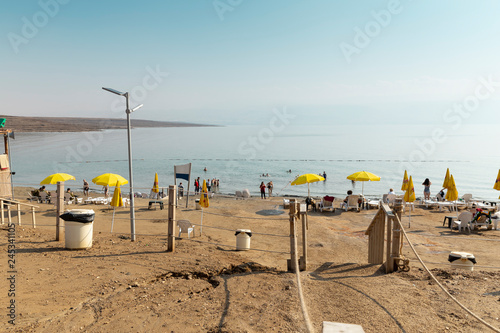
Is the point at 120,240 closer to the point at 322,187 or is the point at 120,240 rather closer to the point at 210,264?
the point at 210,264

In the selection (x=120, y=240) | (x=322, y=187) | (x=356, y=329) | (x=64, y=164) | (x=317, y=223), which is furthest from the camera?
(x=64, y=164)

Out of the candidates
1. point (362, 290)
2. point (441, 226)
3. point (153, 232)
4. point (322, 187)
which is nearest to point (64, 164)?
point (322, 187)

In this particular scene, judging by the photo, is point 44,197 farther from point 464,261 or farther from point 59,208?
point 464,261

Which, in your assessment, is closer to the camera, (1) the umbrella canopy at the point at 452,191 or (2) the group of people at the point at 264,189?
(1) the umbrella canopy at the point at 452,191

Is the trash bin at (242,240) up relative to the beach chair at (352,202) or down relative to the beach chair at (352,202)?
up

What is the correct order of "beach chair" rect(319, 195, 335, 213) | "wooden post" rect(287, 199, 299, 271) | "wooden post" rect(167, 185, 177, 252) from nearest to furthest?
"wooden post" rect(287, 199, 299, 271)
"wooden post" rect(167, 185, 177, 252)
"beach chair" rect(319, 195, 335, 213)

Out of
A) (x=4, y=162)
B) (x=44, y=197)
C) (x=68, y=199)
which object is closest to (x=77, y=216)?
(x=4, y=162)

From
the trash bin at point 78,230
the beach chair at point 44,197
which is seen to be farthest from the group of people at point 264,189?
the trash bin at point 78,230

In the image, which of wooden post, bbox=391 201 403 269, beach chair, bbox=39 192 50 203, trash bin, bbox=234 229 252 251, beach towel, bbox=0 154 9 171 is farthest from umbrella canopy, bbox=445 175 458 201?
beach chair, bbox=39 192 50 203

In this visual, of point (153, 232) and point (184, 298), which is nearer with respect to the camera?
point (184, 298)

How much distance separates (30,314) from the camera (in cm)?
480

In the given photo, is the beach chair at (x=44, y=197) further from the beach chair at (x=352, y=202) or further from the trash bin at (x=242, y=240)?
the beach chair at (x=352, y=202)

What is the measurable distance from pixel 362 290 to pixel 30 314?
4.62 m

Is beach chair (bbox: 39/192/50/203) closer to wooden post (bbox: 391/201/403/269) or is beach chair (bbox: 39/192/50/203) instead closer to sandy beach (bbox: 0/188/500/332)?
sandy beach (bbox: 0/188/500/332)
